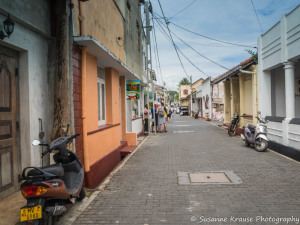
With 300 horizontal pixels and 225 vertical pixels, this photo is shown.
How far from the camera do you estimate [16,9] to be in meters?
4.24

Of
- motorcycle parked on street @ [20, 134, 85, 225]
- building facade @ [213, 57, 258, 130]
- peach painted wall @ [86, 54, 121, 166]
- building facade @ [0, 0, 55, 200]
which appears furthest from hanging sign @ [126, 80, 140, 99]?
motorcycle parked on street @ [20, 134, 85, 225]

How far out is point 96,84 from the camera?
22.4 ft

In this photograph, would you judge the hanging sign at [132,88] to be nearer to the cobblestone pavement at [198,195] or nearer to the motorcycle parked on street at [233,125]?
the cobblestone pavement at [198,195]

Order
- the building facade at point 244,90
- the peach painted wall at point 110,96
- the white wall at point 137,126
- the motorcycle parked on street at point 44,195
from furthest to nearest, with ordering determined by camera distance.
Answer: the white wall at point 137,126
the building facade at point 244,90
the peach painted wall at point 110,96
the motorcycle parked on street at point 44,195

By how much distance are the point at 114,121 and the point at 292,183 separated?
5227 millimetres

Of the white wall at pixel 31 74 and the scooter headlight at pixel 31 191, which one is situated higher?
the white wall at pixel 31 74

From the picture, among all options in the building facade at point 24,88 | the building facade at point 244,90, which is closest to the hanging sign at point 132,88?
the building facade at point 244,90

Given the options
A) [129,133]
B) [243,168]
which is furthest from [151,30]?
[243,168]

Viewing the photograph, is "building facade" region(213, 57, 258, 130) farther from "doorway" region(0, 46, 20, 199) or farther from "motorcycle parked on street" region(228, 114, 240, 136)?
"doorway" region(0, 46, 20, 199)

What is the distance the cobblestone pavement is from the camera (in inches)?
161

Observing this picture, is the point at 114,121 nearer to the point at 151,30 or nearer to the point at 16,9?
the point at 16,9

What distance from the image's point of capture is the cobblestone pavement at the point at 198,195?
4.09 m

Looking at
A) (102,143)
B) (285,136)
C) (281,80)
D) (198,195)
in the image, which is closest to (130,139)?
(102,143)

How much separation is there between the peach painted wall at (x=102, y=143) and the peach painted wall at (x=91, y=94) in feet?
0.99
